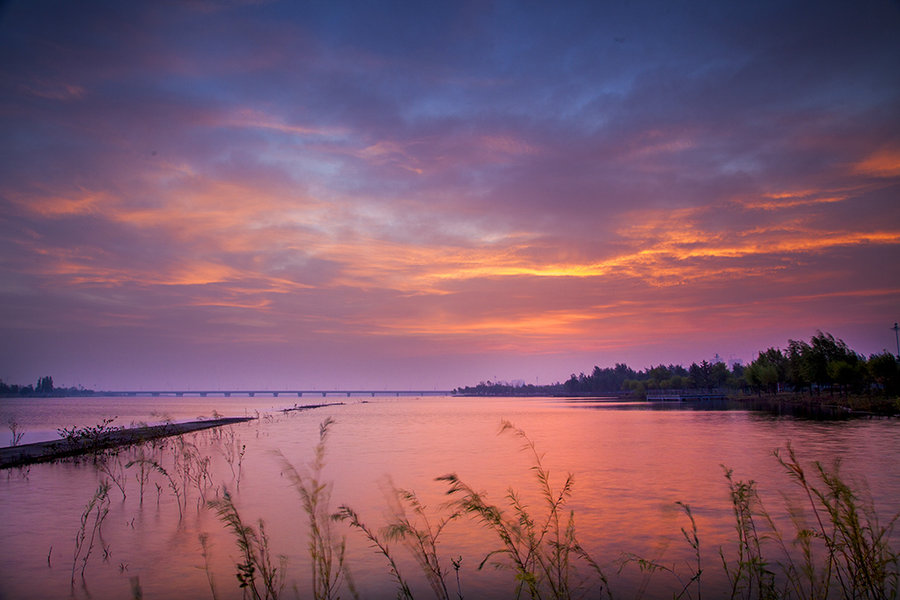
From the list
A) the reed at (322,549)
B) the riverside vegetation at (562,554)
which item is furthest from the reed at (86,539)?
the reed at (322,549)

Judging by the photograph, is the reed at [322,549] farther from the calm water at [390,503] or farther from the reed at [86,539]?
the reed at [86,539]

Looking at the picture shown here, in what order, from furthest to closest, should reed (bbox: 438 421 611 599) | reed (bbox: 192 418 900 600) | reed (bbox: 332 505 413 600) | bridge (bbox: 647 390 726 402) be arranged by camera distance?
1. bridge (bbox: 647 390 726 402)
2. reed (bbox: 192 418 900 600)
3. reed (bbox: 332 505 413 600)
4. reed (bbox: 438 421 611 599)

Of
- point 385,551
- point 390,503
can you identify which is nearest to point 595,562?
point 385,551

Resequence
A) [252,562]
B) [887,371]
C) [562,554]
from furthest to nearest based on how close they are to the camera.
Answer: [887,371], [562,554], [252,562]

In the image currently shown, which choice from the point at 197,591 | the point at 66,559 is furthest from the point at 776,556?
the point at 66,559

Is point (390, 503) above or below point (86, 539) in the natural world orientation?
below

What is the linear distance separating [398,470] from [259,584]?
1686 centimetres

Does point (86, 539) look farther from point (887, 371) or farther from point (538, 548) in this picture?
point (887, 371)

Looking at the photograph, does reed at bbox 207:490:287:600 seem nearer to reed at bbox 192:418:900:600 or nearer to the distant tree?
reed at bbox 192:418:900:600

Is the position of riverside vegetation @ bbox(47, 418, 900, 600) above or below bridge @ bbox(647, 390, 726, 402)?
above

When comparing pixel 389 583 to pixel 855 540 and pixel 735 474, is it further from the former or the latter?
pixel 735 474

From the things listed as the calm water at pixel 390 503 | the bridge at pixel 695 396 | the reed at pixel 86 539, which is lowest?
the bridge at pixel 695 396

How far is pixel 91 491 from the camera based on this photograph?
2344 centimetres

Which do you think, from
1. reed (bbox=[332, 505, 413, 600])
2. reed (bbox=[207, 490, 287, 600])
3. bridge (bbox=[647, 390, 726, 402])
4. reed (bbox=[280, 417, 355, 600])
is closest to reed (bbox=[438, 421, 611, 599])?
reed (bbox=[332, 505, 413, 600])
